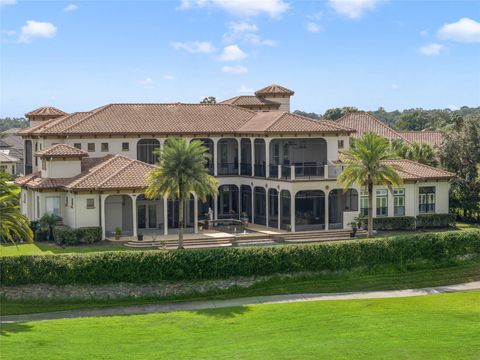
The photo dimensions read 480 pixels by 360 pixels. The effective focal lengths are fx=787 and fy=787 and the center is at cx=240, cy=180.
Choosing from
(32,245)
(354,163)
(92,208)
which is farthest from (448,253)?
(32,245)

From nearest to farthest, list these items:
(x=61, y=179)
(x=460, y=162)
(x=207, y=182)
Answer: (x=207, y=182), (x=61, y=179), (x=460, y=162)

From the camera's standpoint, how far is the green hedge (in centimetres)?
4566

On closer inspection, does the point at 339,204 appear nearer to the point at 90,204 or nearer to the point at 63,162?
the point at 90,204

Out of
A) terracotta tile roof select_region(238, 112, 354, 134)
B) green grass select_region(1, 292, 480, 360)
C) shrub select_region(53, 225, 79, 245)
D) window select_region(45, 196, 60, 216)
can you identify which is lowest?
green grass select_region(1, 292, 480, 360)

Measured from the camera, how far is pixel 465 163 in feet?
191

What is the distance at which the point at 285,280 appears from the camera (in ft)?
132

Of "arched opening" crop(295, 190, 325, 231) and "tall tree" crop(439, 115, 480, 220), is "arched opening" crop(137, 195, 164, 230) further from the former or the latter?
"tall tree" crop(439, 115, 480, 220)

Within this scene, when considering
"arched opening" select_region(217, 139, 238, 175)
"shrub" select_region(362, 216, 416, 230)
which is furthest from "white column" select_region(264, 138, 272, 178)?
"shrub" select_region(362, 216, 416, 230)

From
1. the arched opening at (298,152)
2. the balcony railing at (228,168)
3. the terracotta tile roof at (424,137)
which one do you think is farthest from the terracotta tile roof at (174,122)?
the terracotta tile roof at (424,137)

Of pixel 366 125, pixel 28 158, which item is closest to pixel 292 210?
pixel 28 158

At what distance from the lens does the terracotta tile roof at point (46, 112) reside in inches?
2494

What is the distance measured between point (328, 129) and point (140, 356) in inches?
1200

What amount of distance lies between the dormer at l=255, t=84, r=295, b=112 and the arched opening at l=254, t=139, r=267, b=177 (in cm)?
1147

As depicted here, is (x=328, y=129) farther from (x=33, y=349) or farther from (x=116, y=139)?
(x=33, y=349)
